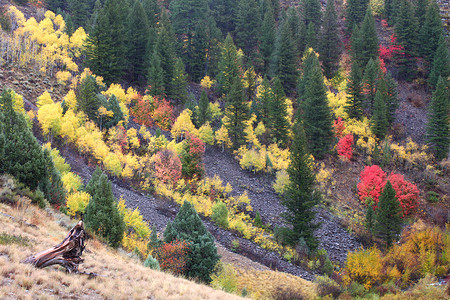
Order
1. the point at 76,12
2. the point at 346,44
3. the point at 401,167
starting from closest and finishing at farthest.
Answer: the point at 401,167 → the point at 76,12 → the point at 346,44

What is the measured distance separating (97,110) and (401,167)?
4566cm

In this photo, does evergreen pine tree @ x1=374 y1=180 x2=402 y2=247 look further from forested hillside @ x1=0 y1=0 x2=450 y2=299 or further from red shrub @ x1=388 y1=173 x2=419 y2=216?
red shrub @ x1=388 y1=173 x2=419 y2=216

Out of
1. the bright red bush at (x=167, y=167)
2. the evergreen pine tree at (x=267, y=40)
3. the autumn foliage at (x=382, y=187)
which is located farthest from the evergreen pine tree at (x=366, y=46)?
the bright red bush at (x=167, y=167)

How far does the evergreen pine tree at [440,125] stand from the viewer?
→ 160 feet

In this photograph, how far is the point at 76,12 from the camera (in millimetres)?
61406

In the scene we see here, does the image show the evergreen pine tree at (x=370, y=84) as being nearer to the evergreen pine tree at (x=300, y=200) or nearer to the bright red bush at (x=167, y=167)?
the evergreen pine tree at (x=300, y=200)

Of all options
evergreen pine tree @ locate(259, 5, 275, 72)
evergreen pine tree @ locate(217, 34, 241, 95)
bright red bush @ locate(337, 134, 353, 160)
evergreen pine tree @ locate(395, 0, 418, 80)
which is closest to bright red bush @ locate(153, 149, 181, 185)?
evergreen pine tree @ locate(217, 34, 241, 95)

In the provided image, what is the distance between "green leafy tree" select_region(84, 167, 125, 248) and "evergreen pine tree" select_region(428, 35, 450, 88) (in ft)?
206

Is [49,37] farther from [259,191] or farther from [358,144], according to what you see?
[358,144]

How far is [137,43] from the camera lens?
56.2 meters

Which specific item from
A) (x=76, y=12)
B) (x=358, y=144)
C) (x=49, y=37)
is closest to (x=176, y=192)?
(x=358, y=144)

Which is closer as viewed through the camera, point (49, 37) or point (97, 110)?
point (97, 110)

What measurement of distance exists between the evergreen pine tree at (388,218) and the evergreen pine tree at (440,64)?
3642 centimetres

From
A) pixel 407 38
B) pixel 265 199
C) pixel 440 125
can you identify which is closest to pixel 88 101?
pixel 265 199
